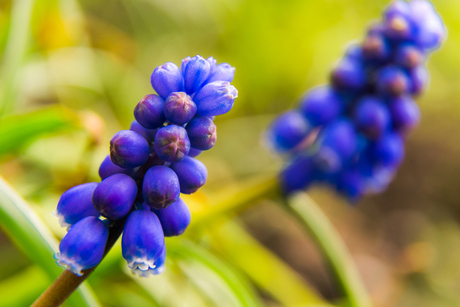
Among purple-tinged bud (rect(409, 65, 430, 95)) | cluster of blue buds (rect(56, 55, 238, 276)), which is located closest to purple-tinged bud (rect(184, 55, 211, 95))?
cluster of blue buds (rect(56, 55, 238, 276))

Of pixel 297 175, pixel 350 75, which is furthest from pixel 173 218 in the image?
pixel 350 75

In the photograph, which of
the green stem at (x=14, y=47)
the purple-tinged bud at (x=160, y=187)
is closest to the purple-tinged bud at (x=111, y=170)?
the purple-tinged bud at (x=160, y=187)

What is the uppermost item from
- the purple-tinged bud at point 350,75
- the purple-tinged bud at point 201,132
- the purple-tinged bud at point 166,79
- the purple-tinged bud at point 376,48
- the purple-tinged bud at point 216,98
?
the purple-tinged bud at point 166,79

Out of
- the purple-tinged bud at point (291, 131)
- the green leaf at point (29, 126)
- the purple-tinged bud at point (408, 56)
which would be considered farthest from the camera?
the purple-tinged bud at point (291, 131)

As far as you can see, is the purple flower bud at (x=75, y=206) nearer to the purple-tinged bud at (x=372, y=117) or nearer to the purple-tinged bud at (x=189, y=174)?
the purple-tinged bud at (x=189, y=174)

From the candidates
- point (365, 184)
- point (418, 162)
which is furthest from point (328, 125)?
point (418, 162)

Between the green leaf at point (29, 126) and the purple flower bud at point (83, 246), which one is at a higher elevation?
the green leaf at point (29, 126)

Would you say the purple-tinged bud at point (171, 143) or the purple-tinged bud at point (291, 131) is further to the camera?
the purple-tinged bud at point (291, 131)

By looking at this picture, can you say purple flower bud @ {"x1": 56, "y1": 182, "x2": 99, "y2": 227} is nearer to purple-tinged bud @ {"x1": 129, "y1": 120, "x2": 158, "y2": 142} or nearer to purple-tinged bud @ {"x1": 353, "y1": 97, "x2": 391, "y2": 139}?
purple-tinged bud @ {"x1": 129, "y1": 120, "x2": 158, "y2": 142}
